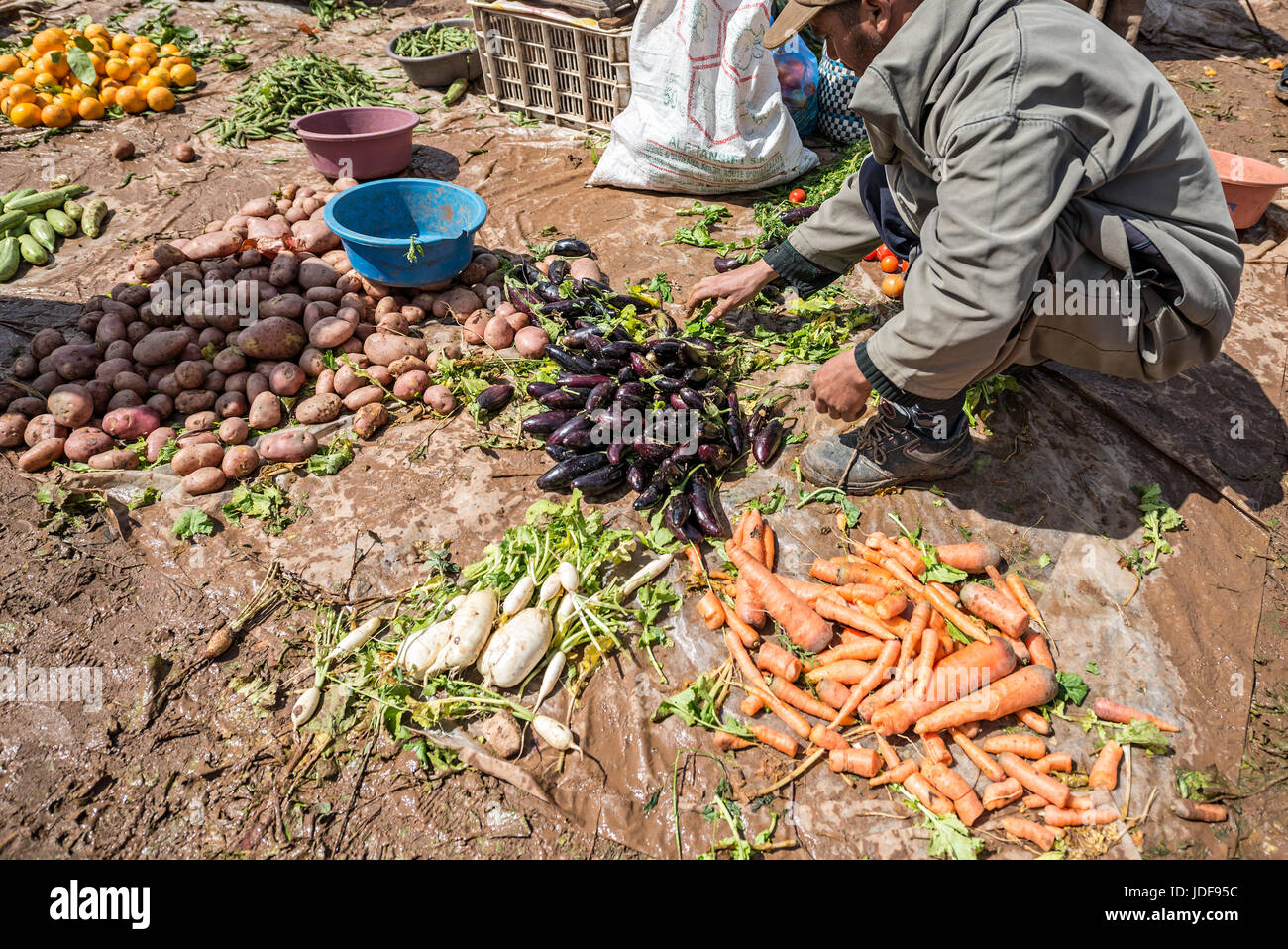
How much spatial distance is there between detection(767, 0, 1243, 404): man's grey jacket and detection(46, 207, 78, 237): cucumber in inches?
229

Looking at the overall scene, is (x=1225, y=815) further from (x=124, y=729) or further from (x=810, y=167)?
(x=810, y=167)

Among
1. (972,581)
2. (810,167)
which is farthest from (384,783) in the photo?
(810,167)

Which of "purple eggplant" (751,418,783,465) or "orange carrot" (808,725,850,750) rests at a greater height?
"purple eggplant" (751,418,783,465)

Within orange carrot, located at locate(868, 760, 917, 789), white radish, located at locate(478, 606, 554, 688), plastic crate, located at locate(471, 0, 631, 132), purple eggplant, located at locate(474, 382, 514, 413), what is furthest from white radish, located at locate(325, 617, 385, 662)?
plastic crate, located at locate(471, 0, 631, 132)

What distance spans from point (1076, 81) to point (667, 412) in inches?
77.1

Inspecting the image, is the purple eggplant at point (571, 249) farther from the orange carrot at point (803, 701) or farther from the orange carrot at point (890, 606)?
the orange carrot at point (803, 701)

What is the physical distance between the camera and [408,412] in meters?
3.96

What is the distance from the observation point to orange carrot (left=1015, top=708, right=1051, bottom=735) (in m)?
2.58

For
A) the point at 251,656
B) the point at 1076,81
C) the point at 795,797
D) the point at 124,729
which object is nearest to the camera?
the point at 1076,81

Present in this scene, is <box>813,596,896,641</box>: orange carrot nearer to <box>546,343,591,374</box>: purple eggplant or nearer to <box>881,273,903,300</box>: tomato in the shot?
<box>546,343,591,374</box>: purple eggplant

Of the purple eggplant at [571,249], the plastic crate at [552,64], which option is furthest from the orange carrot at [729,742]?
the plastic crate at [552,64]

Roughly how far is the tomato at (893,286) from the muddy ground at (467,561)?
0.22 m

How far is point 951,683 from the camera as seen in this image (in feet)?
8.71

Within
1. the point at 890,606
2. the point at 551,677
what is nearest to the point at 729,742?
the point at 551,677
